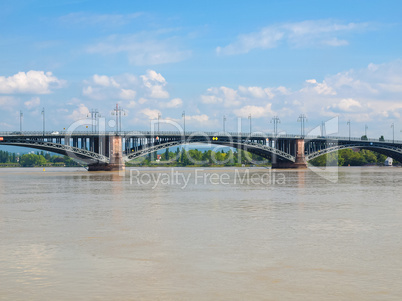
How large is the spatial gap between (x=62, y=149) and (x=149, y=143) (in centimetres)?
2100

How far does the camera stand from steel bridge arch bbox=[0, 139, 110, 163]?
9706 centimetres

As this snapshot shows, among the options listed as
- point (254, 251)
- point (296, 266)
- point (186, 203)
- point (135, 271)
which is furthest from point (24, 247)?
point (186, 203)

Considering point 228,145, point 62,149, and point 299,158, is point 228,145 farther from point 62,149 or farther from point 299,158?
point 62,149

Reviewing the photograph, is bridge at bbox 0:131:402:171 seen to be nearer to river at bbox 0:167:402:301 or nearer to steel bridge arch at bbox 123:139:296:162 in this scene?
steel bridge arch at bbox 123:139:296:162

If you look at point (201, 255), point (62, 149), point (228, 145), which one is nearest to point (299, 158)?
point (228, 145)

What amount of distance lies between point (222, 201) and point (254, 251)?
65.4ft

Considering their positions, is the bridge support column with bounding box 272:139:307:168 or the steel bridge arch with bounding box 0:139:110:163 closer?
the steel bridge arch with bounding box 0:139:110:163

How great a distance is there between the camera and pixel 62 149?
326 feet

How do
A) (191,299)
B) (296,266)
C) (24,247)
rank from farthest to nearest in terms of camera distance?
(24,247) < (296,266) < (191,299)

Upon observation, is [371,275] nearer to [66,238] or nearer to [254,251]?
[254,251]

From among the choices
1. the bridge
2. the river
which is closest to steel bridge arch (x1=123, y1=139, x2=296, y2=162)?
the bridge

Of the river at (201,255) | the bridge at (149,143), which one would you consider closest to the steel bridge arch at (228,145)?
the bridge at (149,143)

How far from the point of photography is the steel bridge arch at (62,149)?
318 ft

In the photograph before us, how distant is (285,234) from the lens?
20594 mm
